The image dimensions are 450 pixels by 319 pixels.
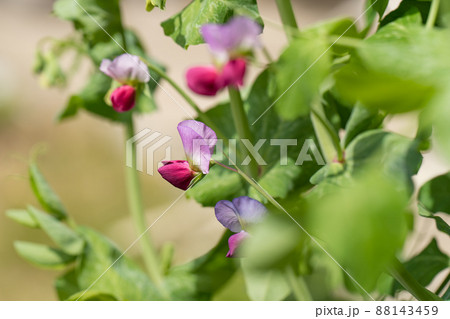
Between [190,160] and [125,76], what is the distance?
0.28 feet

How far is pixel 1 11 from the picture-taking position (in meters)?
1.89

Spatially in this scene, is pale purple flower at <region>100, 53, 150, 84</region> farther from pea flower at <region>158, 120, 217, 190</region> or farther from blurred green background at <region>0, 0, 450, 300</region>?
blurred green background at <region>0, 0, 450, 300</region>

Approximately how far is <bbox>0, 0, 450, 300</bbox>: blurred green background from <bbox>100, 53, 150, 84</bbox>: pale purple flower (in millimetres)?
503

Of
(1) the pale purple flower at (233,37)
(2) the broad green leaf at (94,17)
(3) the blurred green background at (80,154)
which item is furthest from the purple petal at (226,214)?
(3) the blurred green background at (80,154)

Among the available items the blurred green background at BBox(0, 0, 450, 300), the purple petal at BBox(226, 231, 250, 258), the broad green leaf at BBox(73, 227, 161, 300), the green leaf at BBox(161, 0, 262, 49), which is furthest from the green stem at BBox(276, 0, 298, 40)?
the blurred green background at BBox(0, 0, 450, 300)

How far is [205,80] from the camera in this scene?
219 millimetres

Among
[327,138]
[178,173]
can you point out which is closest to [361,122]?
[327,138]

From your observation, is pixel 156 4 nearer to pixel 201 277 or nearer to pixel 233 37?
pixel 233 37

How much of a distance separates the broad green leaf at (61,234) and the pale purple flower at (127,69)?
0.64ft

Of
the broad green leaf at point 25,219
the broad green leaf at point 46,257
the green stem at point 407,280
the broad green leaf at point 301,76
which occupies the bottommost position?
the broad green leaf at point 46,257

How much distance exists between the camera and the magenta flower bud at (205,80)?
0.22 meters

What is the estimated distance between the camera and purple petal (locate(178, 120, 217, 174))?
27 cm

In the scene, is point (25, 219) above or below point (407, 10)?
below

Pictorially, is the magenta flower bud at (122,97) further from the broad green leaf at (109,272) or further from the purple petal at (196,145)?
the broad green leaf at (109,272)
